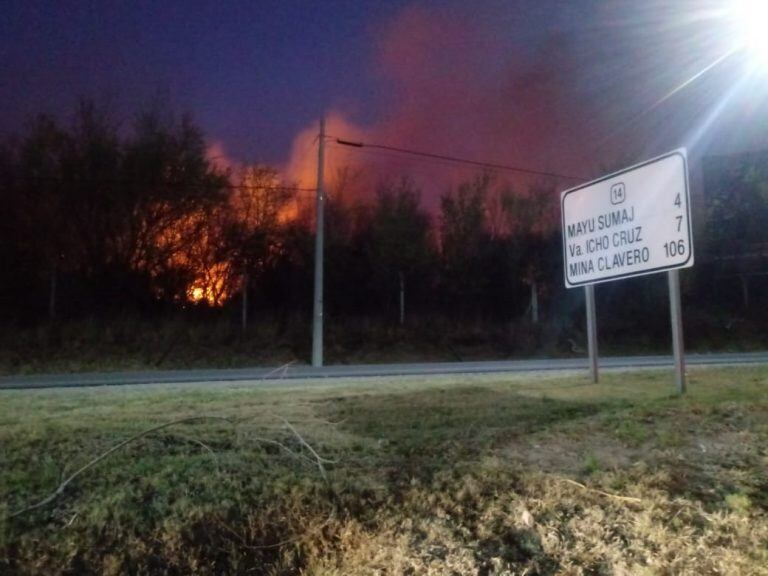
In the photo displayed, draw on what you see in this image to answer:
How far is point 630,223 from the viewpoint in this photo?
10664 millimetres

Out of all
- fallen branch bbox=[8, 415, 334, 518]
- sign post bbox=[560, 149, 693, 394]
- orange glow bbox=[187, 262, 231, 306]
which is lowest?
fallen branch bbox=[8, 415, 334, 518]

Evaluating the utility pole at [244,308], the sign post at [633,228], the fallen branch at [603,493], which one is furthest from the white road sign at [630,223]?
the utility pole at [244,308]

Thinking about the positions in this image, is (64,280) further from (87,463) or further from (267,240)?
(87,463)

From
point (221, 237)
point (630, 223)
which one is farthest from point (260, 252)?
point (630, 223)

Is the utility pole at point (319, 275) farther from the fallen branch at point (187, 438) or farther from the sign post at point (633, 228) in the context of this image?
the fallen branch at point (187, 438)

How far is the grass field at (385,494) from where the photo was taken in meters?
4.95

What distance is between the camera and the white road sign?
9.84 metres

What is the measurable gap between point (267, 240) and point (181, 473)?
1047 inches

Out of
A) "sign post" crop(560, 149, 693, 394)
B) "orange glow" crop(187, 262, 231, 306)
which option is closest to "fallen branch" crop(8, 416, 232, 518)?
"sign post" crop(560, 149, 693, 394)

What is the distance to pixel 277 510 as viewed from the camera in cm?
534

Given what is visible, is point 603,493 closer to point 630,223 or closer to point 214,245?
point 630,223

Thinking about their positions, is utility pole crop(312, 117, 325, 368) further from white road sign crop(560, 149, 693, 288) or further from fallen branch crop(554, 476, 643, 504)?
fallen branch crop(554, 476, 643, 504)

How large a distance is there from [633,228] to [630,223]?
10cm

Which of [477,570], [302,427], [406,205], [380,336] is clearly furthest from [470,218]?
[477,570]
